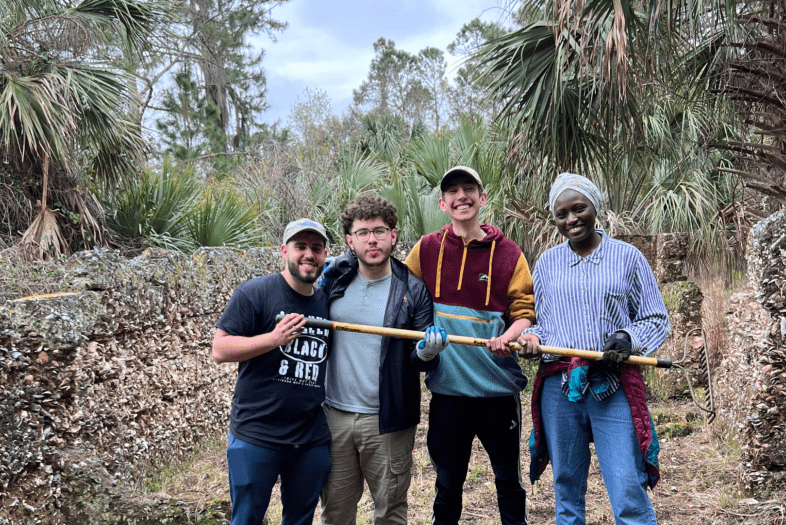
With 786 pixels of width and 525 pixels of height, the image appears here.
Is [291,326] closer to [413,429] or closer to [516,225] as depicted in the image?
[413,429]

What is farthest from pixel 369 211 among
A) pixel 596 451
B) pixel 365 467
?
pixel 596 451

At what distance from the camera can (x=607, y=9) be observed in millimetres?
5680

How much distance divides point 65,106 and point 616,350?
5.38 m

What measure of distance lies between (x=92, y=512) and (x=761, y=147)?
562 centimetres

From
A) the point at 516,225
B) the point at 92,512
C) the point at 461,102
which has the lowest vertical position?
the point at 92,512

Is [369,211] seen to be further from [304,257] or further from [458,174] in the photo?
[458,174]

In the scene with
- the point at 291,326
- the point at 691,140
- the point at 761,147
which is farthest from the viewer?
the point at 691,140

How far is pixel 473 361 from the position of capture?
3100 mm

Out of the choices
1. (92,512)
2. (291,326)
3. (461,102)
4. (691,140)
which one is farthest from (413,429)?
(461,102)

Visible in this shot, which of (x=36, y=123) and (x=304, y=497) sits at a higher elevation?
(x=36, y=123)

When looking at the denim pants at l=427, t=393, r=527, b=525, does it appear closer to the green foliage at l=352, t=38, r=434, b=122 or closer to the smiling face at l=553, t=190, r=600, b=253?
the smiling face at l=553, t=190, r=600, b=253

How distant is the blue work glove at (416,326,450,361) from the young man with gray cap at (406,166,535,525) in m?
0.33

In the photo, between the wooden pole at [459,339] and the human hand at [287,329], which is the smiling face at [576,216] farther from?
the human hand at [287,329]

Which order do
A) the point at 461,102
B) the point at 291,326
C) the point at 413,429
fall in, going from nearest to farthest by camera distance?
the point at 291,326, the point at 413,429, the point at 461,102
